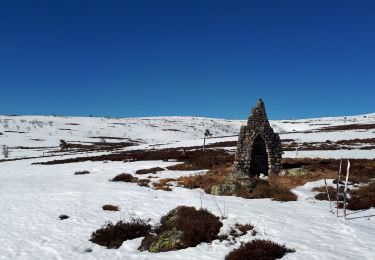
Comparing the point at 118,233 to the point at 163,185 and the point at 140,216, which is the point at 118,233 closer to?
the point at 140,216

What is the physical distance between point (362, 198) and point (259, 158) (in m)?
12.9

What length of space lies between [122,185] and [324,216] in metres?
17.0

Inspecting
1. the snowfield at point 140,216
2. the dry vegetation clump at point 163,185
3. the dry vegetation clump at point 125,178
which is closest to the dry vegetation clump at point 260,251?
the snowfield at point 140,216

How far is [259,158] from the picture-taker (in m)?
31.0

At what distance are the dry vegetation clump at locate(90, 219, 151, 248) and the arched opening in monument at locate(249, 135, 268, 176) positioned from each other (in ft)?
55.5

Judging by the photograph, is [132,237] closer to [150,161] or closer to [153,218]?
[153,218]

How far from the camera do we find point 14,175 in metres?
39.2

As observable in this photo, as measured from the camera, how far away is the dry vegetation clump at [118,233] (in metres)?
14.0

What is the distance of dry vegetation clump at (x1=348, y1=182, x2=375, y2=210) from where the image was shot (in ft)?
55.8

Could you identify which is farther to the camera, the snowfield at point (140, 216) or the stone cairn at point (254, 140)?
the stone cairn at point (254, 140)

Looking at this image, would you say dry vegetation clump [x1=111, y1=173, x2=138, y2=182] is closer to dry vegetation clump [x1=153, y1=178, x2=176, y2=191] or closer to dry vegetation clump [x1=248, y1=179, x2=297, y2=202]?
dry vegetation clump [x1=153, y1=178, x2=176, y2=191]

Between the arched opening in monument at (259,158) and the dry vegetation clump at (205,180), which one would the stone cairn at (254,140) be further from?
the arched opening in monument at (259,158)

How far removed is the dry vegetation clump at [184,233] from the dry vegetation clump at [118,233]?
0.63 m

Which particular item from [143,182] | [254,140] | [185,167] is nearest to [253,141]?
[254,140]
